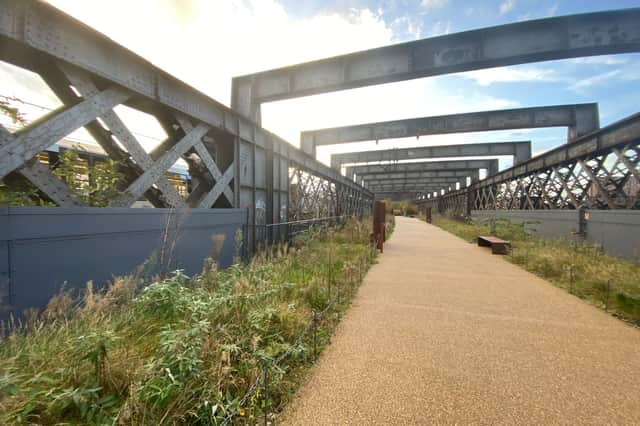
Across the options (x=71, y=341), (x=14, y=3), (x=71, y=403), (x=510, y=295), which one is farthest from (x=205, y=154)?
(x=510, y=295)

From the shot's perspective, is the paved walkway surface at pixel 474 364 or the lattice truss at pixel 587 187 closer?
the paved walkway surface at pixel 474 364

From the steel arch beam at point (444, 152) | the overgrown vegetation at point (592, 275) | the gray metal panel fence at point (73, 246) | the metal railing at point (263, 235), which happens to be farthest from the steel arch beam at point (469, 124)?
the gray metal panel fence at point (73, 246)

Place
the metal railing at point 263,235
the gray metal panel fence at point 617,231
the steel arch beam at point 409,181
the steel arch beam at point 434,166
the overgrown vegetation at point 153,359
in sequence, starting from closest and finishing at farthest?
the overgrown vegetation at point 153,359 → the gray metal panel fence at point 617,231 → the metal railing at point 263,235 → the steel arch beam at point 434,166 → the steel arch beam at point 409,181

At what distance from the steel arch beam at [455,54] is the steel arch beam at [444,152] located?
458 inches

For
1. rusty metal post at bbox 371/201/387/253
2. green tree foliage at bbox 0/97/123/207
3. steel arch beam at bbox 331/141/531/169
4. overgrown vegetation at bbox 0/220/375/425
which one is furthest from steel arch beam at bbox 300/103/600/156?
overgrown vegetation at bbox 0/220/375/425

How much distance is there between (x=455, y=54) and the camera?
6984mm

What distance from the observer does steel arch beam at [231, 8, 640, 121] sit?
20.4ft

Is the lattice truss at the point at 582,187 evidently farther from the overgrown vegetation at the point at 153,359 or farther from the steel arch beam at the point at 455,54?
the overgrown vegetation at the point at 153,359

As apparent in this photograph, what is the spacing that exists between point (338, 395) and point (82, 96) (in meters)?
5.17

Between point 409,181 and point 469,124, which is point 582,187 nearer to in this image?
point 469,124

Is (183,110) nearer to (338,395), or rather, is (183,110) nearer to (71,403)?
(71,403)

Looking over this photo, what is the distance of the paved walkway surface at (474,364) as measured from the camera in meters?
1.91

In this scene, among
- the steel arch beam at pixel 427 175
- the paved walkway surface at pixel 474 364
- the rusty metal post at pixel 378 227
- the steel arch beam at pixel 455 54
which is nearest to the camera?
the paved walkway surface at pixel 474 364

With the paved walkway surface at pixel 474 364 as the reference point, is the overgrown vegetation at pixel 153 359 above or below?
above
